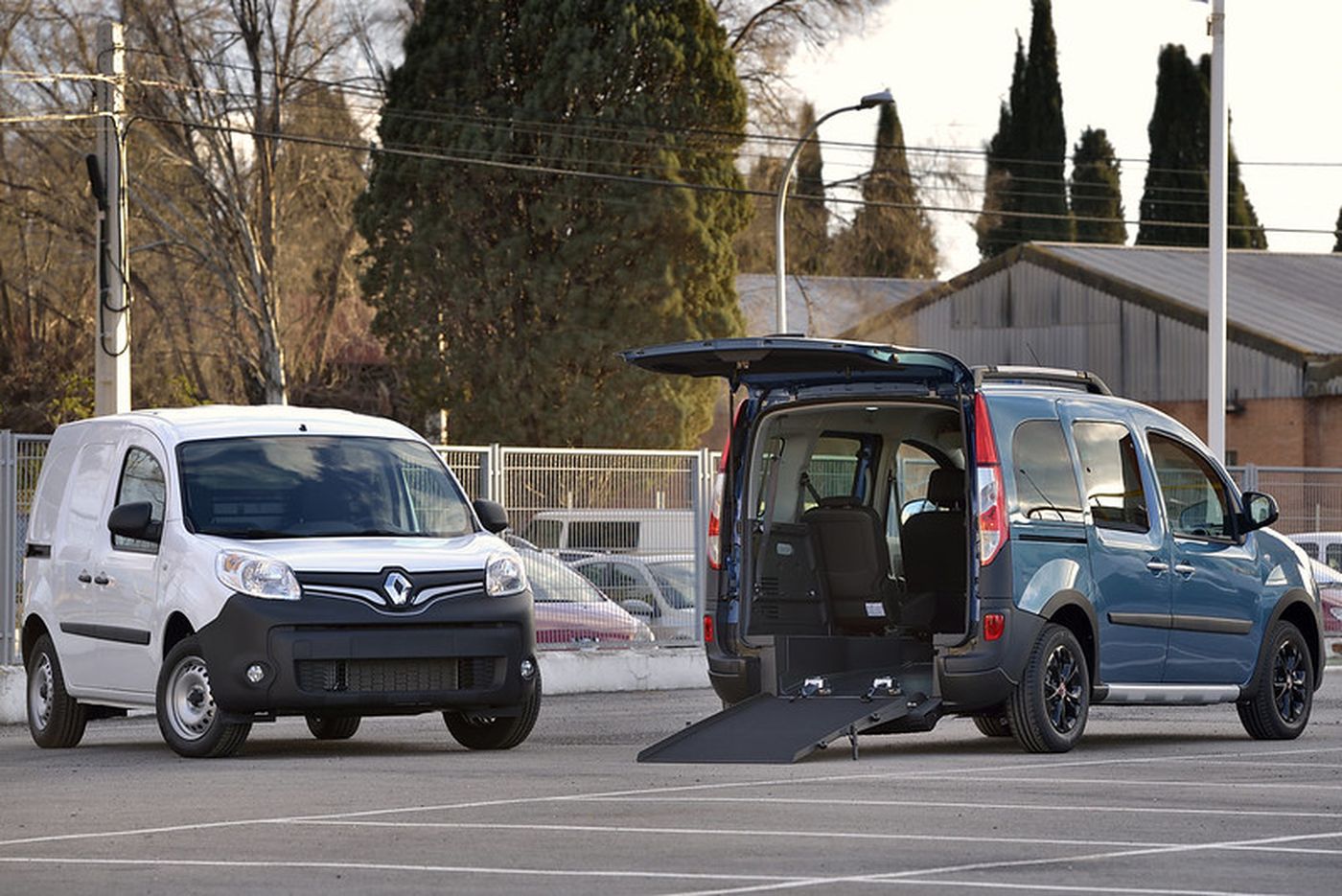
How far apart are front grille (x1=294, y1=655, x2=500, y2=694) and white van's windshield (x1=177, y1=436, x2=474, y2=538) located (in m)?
0.95

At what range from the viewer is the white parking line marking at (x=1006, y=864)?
8109mm

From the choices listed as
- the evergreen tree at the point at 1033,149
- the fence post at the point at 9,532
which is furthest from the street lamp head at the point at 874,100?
the evergreen tree at the point at 1033,149

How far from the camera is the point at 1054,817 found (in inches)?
402

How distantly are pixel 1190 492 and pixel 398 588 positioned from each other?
15.1 feet

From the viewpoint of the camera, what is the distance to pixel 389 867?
872cm

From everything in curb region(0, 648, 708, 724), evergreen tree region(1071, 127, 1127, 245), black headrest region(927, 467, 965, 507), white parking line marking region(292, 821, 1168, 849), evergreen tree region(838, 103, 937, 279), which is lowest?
curb region(0, 648, 708, 724)

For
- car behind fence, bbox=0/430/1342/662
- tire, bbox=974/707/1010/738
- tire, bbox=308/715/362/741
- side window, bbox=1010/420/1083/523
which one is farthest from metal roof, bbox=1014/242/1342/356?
side window, bbox=1010/420/1083/523

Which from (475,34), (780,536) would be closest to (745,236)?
(475,34)

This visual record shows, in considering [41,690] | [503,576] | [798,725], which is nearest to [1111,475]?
[798,725]

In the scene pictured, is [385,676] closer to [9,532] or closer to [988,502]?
[988,502]

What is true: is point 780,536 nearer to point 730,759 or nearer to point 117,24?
point 730,759

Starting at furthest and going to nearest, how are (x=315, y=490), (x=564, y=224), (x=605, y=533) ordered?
(x=564, y=224) < (x=605, y=533) < (x=315, y=490)

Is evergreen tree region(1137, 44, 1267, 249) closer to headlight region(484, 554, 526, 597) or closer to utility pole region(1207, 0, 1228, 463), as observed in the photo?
utility pole region(1207, 0, 1228, 463)

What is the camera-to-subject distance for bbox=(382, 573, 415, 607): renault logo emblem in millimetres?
13477
